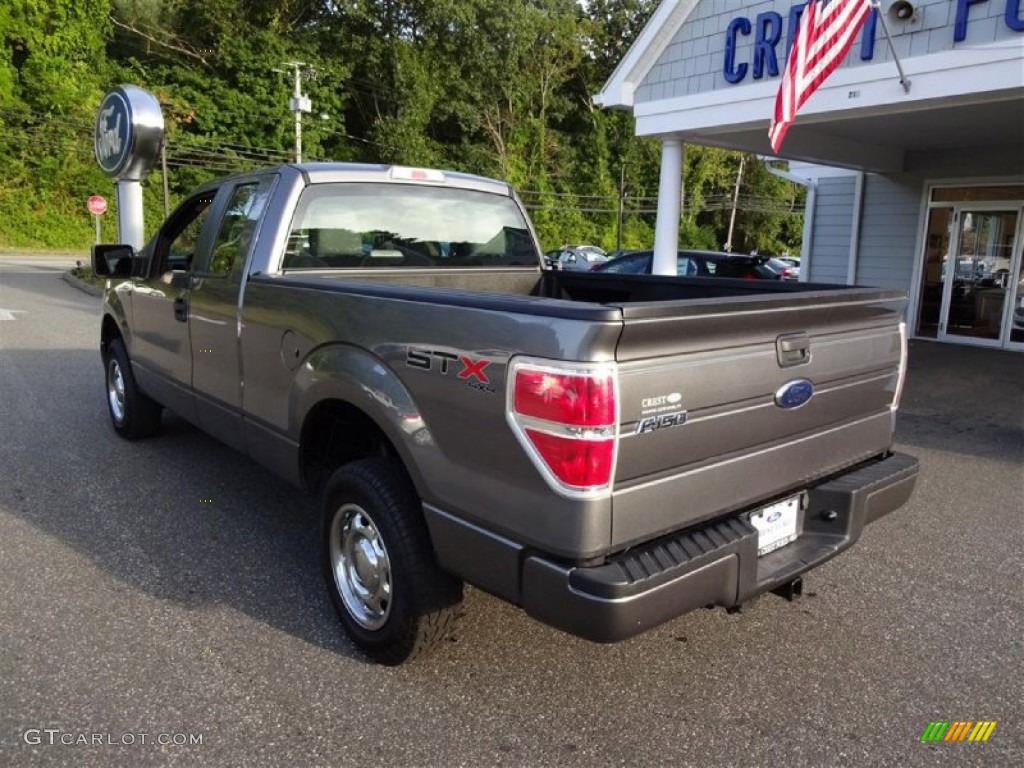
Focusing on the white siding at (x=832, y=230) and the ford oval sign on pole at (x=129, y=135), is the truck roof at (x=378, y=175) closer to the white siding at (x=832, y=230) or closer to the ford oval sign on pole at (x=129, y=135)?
the ford oval sign on pole at (x=129, y=135)

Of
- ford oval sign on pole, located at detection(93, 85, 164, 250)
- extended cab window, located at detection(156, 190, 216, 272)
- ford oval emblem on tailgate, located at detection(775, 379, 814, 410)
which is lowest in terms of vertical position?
ford oval emblem on tailgate, located at detection(775, 379, 814, 410)

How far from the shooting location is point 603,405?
2.17 meters

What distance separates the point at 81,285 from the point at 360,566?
1893cm

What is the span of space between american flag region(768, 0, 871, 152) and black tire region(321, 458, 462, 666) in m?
6.79

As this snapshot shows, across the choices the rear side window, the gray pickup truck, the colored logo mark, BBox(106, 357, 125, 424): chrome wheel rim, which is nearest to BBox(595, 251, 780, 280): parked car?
the rear side window

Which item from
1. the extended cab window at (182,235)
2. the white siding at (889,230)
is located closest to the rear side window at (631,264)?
the white siding at (889,230)

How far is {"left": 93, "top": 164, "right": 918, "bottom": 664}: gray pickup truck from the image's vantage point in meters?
2.24

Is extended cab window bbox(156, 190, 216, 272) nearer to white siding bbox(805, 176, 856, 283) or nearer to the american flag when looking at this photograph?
→ the american flag

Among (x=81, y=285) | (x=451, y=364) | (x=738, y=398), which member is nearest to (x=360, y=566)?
(x=451, y=364)

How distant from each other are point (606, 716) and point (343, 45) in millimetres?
48008

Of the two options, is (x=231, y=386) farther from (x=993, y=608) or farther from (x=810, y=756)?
(x=993, y=608)

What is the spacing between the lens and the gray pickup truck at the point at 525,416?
2.24 m

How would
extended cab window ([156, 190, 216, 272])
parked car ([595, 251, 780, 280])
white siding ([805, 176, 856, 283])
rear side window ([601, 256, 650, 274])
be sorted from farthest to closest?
white siding ([805, 176, 856, 283]) → rear side window ([601, 256, 650, 274]) → parked car ([595, 251, 780, 280]) → extended cab window ([156, 190, 216, 272])

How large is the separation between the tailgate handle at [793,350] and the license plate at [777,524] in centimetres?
53
